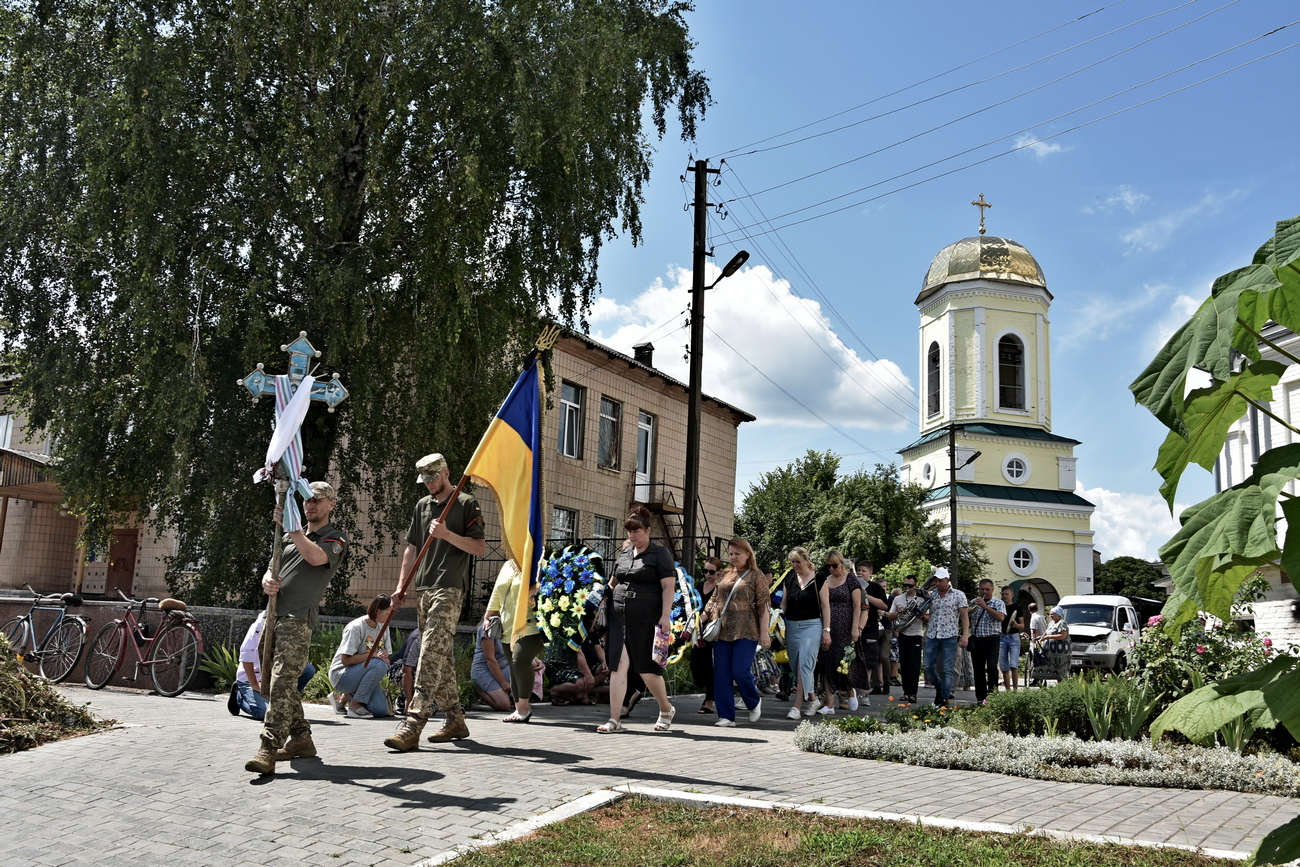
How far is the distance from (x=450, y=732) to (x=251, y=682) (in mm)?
3295

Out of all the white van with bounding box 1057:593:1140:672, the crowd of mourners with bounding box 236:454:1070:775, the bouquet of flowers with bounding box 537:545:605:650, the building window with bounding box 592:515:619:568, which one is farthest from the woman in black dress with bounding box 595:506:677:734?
the white van with bounding box 1057:593:1140:672

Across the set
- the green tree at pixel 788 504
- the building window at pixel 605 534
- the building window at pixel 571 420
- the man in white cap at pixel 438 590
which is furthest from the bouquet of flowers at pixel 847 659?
the green tree at pixel 788 504

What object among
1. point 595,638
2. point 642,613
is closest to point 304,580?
point 642,613

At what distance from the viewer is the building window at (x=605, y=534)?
2844 centimetres

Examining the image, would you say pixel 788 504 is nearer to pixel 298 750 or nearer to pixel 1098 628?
pixel 1098 628

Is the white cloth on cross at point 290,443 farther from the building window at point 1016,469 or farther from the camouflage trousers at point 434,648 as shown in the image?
the building window at point 1016,469

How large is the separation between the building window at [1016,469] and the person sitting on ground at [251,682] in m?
45.0

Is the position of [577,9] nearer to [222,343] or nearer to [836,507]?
[222,343]

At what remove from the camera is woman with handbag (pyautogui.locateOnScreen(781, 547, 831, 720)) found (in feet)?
39.0

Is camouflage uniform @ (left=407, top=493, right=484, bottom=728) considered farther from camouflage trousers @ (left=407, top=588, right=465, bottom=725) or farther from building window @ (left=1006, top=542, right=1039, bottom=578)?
building window @ (left=1006, top=542, right=1039, bottom=578)

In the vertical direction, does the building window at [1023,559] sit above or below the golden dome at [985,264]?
below

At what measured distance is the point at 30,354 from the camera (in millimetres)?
15992

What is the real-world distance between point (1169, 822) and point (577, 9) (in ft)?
48.5

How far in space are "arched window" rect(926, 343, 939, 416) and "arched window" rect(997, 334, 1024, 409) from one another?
3.24 m
